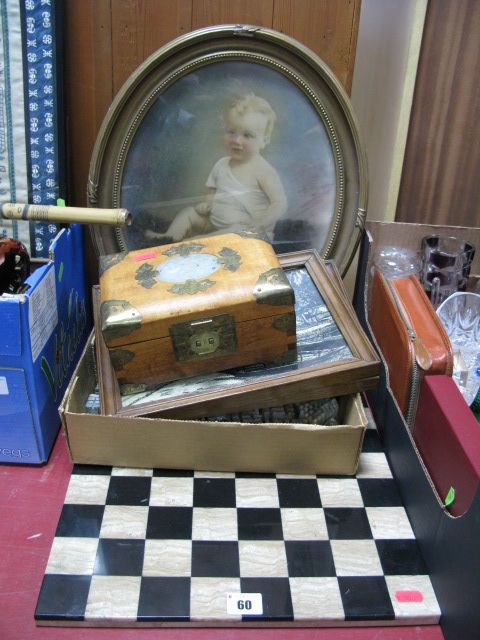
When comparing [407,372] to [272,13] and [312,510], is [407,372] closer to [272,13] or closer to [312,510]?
[312,510]

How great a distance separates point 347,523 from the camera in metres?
0.91

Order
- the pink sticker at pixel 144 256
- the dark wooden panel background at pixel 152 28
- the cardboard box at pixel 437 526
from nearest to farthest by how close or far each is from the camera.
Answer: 1. the cardboard box at pixel 437 526
2. the pink sticker at pixel 144 256
3. the dark wooden panel background at pixel 152 28

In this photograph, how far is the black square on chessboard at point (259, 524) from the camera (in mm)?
882

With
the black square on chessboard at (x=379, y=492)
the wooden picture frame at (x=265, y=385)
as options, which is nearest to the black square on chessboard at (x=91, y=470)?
the wooden picture frame at (x=265, y=385)

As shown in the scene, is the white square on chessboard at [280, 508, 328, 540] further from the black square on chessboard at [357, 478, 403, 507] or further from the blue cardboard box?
the blue cardboard box

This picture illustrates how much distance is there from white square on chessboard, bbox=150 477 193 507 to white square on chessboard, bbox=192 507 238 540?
0.09 ft

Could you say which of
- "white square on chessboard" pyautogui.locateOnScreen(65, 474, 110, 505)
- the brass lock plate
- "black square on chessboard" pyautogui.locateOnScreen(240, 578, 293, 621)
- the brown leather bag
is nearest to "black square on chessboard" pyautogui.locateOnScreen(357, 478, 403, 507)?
the brown leather bag

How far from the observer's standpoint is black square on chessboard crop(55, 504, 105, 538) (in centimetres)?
88

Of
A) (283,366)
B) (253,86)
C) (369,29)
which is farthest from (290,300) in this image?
(369,29)

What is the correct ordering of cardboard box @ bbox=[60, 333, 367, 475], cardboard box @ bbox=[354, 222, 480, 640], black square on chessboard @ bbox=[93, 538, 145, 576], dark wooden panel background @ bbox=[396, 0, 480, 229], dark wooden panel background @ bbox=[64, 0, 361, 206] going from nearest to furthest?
cardboard box @ bbox=[354, 222, 480, 640] → black square on chessboard @ bbox=[93, 538, 145, 576] → cardboard box @ bbox=[60, 333, 367, 475] → dark wooden panel background @ bbox=[64, 0, 361, 206] → dark wooden panel background @ bbox=[396, 0, 480, 229]

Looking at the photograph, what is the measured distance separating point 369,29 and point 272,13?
0.35m

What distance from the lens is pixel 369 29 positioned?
1.39m

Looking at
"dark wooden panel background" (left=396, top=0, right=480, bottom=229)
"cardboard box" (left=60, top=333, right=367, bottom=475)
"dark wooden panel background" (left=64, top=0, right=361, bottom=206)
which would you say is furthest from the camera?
"dark wooden panel background" (left=396, top=0, right=480, bottom=229)

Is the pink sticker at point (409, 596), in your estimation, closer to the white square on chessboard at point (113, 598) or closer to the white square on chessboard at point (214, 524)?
the white square on chessboard at point (214, 524)
